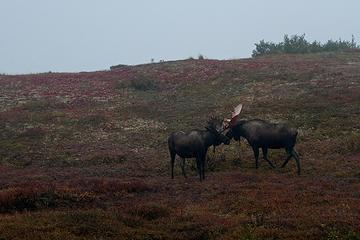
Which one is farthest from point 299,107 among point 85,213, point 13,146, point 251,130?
point 85,213

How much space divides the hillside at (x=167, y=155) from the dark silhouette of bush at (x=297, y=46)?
1079cm

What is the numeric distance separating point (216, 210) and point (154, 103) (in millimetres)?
23644

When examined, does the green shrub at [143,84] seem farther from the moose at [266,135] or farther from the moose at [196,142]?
the moose at [196,142]

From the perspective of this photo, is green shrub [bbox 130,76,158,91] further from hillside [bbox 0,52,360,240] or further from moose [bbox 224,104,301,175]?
moose [bbox 224,104,301,175]

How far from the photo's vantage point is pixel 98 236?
42.3 ft

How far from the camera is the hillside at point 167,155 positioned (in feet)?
45.1

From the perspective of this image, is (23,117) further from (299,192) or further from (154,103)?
(299,192)

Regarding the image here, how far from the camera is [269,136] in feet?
72.8

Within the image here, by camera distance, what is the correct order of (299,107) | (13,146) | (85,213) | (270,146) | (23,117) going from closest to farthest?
(85,213) < (270,146) < (13,146) < (299,107) < (23,117)

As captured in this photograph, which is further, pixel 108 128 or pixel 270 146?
pixel 108 128

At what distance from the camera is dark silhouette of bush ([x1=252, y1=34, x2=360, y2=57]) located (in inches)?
2527

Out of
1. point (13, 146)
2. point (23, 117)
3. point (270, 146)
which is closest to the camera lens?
point (270, 146)

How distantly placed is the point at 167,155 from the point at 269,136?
560 centimetres

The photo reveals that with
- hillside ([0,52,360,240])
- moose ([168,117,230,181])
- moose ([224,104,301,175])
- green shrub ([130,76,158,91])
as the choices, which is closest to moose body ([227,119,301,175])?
moose ([224,104,301,175])
